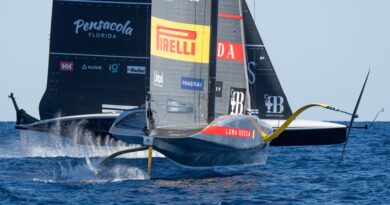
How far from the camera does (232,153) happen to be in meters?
25.4

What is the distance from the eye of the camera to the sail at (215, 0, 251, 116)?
27328mm

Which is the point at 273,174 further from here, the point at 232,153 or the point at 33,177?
the point at 33,177

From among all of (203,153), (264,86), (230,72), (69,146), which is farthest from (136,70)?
(203,153)

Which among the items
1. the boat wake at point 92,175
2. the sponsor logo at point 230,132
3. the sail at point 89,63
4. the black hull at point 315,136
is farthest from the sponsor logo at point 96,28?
the sponsor logo at point 230,132

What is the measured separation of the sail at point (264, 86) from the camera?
30609 millimetres

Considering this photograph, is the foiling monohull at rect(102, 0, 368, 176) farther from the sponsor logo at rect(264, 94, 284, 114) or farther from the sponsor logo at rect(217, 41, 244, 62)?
the sponsor logo at rect(264, 94, 284, 114)

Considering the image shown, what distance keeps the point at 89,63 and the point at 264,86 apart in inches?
290

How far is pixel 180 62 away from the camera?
2594 centimetres

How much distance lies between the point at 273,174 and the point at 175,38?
4.90 meters

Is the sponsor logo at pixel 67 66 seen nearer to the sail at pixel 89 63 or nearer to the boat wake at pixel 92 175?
the sail at pixel 89 63

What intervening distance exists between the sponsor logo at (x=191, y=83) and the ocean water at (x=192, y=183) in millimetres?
2351

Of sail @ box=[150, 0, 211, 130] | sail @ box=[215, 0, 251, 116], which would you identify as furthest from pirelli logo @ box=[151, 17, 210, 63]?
sail @ box=[215, 0, 251, 116]

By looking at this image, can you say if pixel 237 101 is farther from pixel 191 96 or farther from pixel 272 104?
pixel 272 104

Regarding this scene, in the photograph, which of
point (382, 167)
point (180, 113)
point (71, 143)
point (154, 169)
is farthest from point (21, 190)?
point (71, 143)
